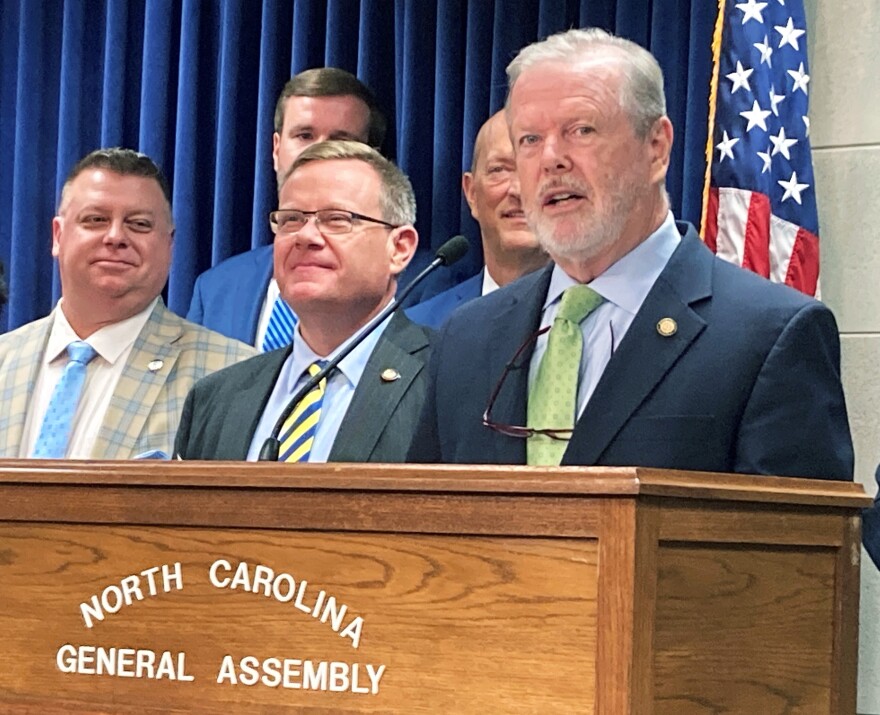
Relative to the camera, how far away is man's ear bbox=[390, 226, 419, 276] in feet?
10.5

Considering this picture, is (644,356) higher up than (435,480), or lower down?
higher up

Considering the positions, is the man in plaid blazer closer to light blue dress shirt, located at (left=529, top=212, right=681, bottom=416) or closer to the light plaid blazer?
the light plaid blazer

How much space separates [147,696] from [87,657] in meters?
0.11

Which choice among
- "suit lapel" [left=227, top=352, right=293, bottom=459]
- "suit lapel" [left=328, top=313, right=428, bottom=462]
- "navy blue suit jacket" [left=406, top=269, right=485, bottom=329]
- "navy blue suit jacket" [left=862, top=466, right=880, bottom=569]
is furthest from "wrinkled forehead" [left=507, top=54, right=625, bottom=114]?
"navy blue suit jacket" [left=406, top=269, right=485, bottom=329]

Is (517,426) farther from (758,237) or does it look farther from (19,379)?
(19,379)

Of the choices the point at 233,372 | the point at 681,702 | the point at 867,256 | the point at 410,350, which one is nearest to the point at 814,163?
the point at 867,256

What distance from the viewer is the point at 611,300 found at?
245 cm

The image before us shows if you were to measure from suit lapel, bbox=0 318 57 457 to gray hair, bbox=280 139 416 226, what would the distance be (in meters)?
0.72

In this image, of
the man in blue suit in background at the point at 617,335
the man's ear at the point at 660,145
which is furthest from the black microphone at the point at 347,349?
the man's ear at the point at 660,145

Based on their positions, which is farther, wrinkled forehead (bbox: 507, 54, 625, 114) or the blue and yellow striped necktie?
the blue and yellow striped necktie

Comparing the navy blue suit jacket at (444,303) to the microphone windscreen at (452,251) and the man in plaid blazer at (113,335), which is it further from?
the microphone windscreen at (452,251)

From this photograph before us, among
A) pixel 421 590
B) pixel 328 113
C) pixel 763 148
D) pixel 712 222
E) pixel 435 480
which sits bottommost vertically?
pixel 421 590

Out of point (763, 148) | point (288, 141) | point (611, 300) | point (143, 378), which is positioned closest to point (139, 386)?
point (143, 378)

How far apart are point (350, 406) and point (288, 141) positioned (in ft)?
3.34
